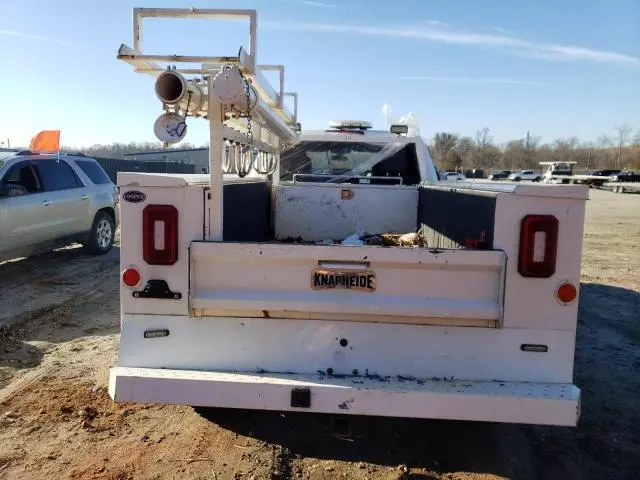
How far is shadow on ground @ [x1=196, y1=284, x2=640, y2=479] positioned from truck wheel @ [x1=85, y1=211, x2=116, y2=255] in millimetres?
7611

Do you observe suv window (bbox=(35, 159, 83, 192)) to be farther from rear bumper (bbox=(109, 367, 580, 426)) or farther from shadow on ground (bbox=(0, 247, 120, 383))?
rear bumper (bbox=(109, 367, 580, 426))

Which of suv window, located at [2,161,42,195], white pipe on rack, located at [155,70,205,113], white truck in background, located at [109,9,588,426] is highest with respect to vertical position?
white pipe on rack, located at [155,70,205,113]

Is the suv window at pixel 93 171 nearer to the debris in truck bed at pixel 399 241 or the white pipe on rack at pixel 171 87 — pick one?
the debris in truck bed at pixel 399 241

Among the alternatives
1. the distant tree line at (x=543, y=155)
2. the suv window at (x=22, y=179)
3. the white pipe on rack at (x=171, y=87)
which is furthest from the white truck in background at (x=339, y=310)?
the distant tree line at (x=543, y=155)

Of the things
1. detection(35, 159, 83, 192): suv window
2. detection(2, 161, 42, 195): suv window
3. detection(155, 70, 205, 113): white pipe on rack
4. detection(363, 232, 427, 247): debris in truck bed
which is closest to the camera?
detection(155, 70, 205, 113): white pipe on rack

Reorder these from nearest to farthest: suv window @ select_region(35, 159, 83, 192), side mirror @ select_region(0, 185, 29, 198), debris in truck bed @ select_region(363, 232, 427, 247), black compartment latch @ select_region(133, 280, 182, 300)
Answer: black compartment latch @ select_region(133, 280, 182, 300) → debris in truck bed @ select_region(363, 232, 427, 247) → side mirror @ select_region(0, 185, 29, 198) → suv window @ select_region(35, 159, 83, 192)

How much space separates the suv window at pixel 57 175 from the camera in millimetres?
→ 9531

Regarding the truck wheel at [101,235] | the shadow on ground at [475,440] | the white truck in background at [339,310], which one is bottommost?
the shadow on ground at [475,440]

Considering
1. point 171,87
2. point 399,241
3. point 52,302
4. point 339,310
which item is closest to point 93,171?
point 52,302

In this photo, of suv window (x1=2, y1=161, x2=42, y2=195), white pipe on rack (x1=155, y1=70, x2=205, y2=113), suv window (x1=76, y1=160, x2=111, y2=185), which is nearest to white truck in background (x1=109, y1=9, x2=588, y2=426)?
white pipe on rack (x1=155, y1=70, x2=205, y2=113)

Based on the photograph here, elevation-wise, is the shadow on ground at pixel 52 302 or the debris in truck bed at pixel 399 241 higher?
the debris in truck bed at pixel 399 241

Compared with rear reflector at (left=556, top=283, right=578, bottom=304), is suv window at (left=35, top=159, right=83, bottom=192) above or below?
above

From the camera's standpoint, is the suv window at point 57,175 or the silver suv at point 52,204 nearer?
the silver suv at point 52,204

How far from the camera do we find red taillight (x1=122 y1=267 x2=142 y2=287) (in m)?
3.27
